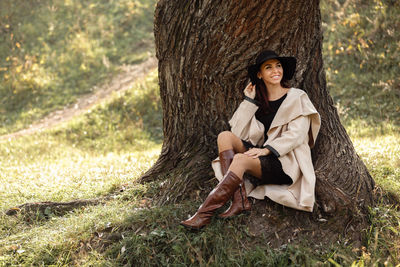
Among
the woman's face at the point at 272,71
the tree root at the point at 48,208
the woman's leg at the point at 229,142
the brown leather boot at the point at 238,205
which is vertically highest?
the woman's face at the point at 272,71

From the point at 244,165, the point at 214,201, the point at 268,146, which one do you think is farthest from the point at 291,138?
the point at 214,201

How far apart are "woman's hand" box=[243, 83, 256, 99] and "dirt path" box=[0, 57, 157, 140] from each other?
7.35 m

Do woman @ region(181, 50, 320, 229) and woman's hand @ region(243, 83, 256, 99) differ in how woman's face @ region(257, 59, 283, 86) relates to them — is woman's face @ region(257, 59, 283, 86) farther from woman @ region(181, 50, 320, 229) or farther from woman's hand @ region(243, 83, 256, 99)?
woman's hand @ region(243, 83, 256, 99)

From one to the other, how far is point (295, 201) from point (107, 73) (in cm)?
1033

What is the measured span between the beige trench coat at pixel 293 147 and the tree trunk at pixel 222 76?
0.20 meters

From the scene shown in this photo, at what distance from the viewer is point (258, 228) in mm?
3479

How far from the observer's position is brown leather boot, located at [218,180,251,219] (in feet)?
11.5

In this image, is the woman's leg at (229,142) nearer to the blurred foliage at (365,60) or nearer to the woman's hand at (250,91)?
the woman's hand at (250,91)

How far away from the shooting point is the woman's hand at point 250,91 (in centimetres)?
402

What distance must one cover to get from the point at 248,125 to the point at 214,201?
983mm

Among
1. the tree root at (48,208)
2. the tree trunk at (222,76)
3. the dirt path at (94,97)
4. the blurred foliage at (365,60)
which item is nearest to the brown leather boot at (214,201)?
the tree trunk at (222,76)

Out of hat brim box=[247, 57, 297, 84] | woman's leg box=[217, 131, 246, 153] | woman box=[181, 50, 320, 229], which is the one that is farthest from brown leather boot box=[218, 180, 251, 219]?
hat brim box=[247, 57, 297, 84]

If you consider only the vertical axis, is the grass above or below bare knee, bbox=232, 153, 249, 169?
below

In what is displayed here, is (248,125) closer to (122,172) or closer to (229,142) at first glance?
(229,142)
